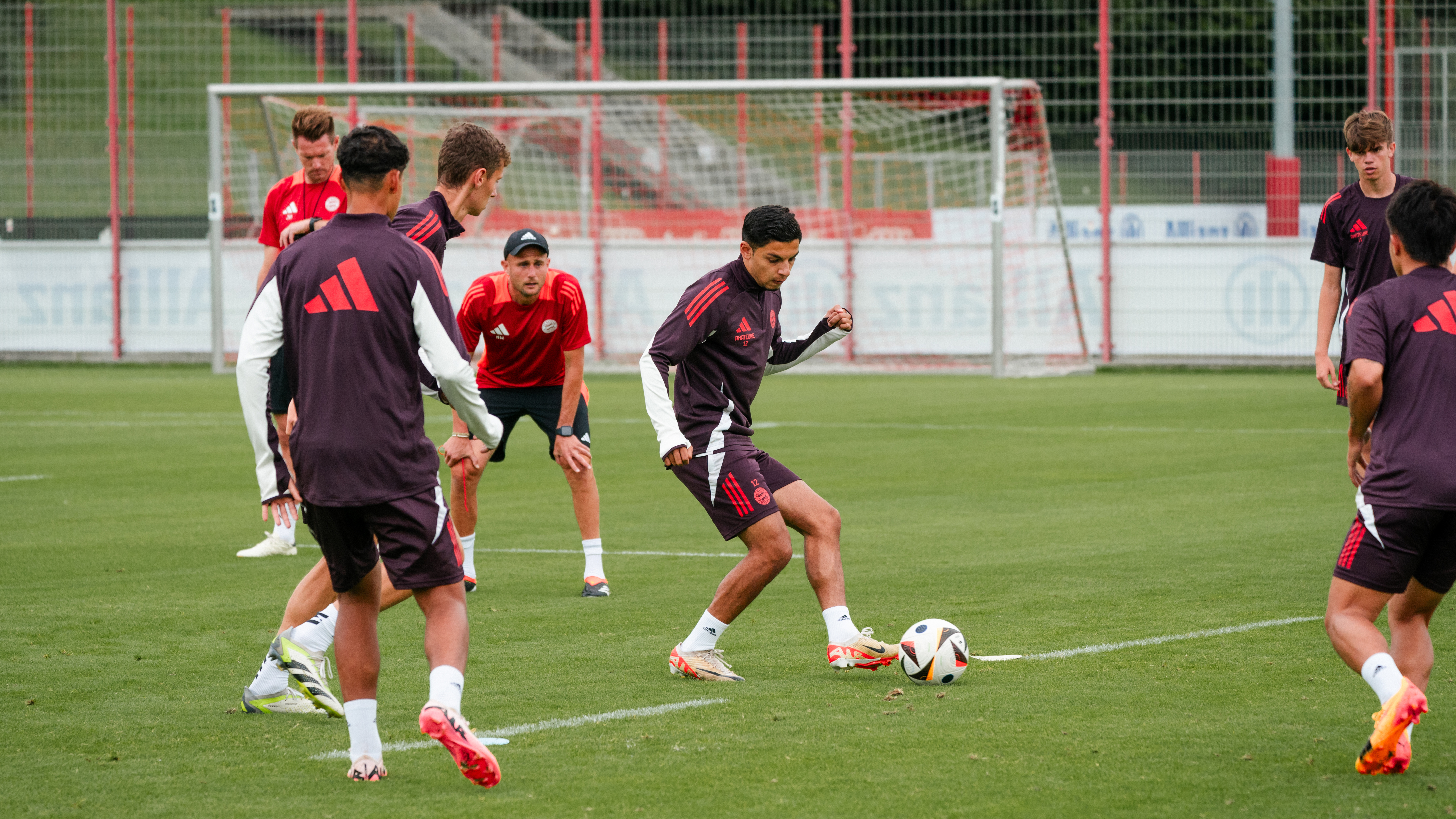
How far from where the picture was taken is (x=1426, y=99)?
21109 mm

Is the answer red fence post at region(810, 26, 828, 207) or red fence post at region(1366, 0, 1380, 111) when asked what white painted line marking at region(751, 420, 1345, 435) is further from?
red fence post at region(1366, 0, 1380, 111)

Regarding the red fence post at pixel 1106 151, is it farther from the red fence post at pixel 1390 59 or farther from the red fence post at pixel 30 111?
the red fence post at pixel 30 111

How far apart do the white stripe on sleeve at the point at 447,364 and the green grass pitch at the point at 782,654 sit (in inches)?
41.3

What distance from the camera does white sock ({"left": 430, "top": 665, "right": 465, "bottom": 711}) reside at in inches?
177

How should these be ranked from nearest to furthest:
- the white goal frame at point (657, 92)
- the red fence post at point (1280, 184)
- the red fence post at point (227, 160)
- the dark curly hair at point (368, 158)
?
the dark curly hair at point (368, 158) → the white goal frame at point (657, 92) → the red fence post at point (1280, 184) → the red fence post at point (227, 160)

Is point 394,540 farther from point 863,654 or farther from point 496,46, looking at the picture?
point 496,46

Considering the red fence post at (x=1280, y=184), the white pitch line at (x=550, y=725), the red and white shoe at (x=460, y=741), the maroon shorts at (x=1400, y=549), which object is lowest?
the white pitch line at (x=550, y=725)

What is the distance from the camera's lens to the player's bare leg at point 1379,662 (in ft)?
14.7

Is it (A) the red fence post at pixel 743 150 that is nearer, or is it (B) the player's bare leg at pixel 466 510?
(B) the player's bare leg at pixel 466 510

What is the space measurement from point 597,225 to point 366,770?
1837 cm

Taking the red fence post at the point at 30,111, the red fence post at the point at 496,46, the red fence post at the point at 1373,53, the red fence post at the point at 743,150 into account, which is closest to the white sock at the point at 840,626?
the red fence post at the point at 743,150

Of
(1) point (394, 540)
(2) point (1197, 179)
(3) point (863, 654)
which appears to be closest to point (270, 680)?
(1) point (394, 540)

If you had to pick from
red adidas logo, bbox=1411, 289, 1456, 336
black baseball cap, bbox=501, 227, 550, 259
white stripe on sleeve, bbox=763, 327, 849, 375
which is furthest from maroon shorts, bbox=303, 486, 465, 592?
black baseball cap, bbox=501, 227, 550, 259

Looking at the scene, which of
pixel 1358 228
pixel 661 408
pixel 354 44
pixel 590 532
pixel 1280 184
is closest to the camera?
pixel 661 408
